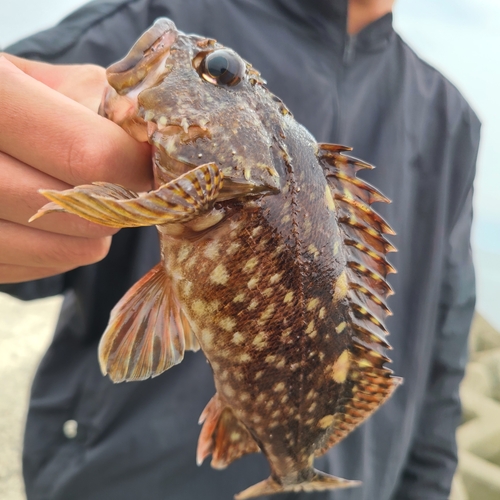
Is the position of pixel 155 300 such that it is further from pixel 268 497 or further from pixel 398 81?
pixel 398 81

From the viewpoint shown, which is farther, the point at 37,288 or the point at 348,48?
the point at 348,48

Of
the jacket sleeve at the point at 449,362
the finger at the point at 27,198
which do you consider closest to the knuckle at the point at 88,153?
the finger at the point at 27,198

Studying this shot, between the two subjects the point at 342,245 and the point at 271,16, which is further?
the point at 271,16

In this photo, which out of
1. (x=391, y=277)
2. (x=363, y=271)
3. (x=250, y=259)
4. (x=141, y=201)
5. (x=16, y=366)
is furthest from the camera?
(x=16, y=366)

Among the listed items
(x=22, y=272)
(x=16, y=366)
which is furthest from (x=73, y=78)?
(x=16, y=366)

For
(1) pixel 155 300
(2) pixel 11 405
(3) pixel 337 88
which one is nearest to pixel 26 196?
(1) pixel 155 300

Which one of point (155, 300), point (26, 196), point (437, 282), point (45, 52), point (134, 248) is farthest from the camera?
point (437, 282)

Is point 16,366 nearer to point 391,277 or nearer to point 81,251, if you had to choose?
point 81,251

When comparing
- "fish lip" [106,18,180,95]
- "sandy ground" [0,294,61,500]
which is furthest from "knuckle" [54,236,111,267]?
"sandy ground" [0,294,61,500]
